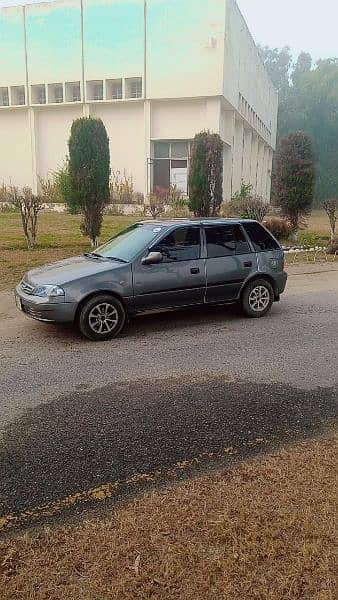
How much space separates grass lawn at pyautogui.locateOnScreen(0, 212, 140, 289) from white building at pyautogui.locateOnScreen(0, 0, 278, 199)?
10.9 m

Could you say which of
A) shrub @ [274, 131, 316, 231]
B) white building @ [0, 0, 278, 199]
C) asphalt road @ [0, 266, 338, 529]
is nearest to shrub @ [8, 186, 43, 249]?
asphalt road @ [0, 266, 338, 529]

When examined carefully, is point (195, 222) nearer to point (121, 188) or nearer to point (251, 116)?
point (121, 188)

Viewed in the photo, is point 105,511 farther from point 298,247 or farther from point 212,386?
point 298,247

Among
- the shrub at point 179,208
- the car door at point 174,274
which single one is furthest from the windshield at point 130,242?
the shrub at point 179,208

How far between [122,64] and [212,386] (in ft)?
95.3

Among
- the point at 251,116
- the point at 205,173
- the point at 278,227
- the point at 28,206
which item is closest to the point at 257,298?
the point at 28,206

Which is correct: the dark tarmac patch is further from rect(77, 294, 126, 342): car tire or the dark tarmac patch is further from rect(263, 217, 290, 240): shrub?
rect(263, 217, 290, 240): shrub

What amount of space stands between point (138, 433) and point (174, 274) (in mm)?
3364

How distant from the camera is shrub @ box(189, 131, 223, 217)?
54.2ft

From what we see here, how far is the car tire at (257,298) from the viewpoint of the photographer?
7.73 metres

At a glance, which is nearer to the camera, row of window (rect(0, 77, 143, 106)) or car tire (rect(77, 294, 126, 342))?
car tire (rect(77, 294, 126, 342))

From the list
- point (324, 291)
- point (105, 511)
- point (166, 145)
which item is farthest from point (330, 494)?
point (166, 145)

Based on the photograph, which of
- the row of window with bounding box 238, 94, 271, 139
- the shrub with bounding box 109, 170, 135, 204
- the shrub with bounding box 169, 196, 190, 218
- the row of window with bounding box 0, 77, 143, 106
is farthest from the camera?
the row of window with bounding box 238, 94, 271, 139

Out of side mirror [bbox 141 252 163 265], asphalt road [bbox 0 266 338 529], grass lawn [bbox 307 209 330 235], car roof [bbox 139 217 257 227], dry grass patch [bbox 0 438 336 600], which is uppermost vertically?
car roof [bbox 139 217 257 227]
